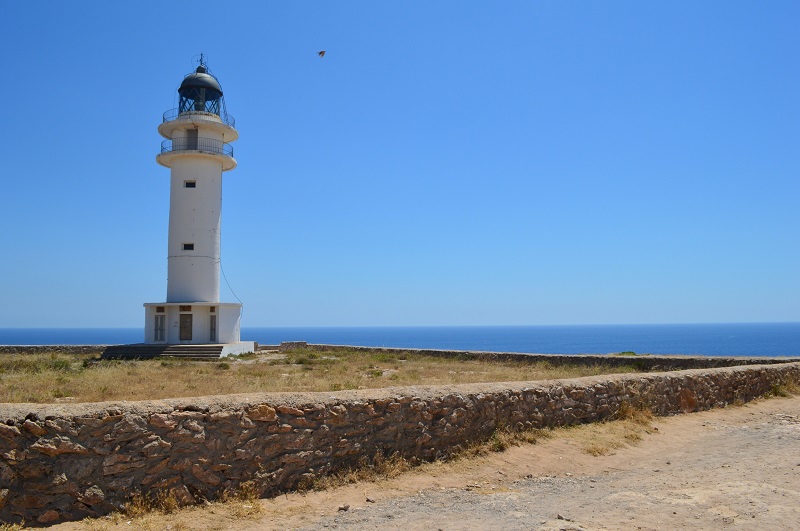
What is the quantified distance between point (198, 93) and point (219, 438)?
90.5 feet

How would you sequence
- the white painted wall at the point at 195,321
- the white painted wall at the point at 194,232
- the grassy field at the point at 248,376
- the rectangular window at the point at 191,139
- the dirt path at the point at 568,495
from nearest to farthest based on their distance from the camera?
the dirt path at the point at 568,495, the grassy field at the point at 248,376, the white painted wall at the point at 195,321, the white painted wall at the point at 194,232, the rectangular window at the point at 191,139

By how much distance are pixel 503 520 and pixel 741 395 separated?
9355mm

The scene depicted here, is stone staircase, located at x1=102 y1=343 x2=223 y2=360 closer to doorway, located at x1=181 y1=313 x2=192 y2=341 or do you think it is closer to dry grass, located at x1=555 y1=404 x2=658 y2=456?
doorway, located at x1=181 y1=313 x2=192 y2=341

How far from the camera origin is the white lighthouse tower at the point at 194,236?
95.2ft

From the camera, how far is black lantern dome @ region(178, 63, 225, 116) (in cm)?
3088

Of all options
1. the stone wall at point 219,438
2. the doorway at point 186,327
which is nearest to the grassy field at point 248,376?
the doorway at point 186,327

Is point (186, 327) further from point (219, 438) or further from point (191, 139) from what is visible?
point (219, 438)

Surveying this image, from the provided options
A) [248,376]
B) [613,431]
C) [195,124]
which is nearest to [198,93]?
[195,124]

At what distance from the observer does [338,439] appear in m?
7.11

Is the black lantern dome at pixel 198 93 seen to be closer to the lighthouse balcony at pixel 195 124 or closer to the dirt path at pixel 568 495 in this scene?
the lighthouse balcony at pixel 195 124

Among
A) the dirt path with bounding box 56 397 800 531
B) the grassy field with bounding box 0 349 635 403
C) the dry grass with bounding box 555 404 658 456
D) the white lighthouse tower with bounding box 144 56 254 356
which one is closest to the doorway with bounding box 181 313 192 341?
the white lighthouse tower with bounding box 144 56 254 356

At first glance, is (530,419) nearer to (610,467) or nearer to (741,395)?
(610,467)

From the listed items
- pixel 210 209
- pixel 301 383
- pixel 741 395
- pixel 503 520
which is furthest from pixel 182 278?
pixel 503 520

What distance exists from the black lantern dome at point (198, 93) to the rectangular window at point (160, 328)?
31.7 ft
